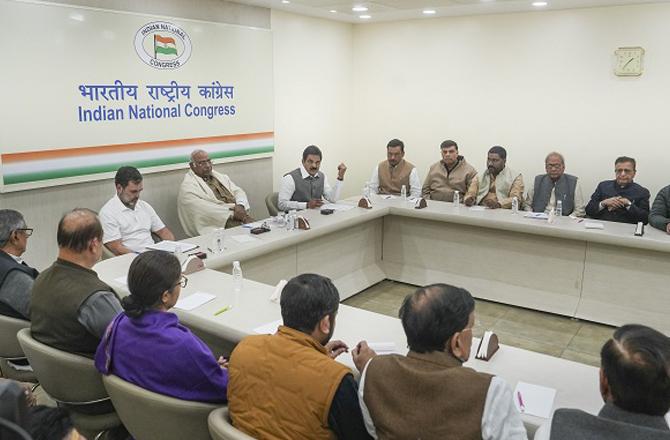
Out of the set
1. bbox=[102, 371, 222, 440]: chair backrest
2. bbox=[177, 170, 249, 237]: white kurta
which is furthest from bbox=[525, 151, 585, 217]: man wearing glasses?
bbox=[102, 371, 222, 440]: chair backrest

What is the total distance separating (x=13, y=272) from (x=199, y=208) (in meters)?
2.49

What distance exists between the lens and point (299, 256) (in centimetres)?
462

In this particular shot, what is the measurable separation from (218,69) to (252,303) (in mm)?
3563

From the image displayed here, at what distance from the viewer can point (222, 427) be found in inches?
68.1

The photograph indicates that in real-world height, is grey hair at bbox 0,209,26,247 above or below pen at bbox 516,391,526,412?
above

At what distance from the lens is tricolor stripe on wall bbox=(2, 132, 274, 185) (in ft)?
14.2

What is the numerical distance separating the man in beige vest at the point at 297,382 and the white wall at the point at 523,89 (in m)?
5.33

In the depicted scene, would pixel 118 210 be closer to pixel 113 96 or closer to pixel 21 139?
pixel 21 139

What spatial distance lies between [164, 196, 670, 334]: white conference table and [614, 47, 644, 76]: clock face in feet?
7.19

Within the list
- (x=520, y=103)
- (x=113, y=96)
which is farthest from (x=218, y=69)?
(x=520, y=103)

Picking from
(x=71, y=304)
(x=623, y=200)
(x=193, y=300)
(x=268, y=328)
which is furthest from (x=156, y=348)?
(x=623, y=200)

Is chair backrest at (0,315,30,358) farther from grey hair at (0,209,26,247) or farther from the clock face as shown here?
the clock face

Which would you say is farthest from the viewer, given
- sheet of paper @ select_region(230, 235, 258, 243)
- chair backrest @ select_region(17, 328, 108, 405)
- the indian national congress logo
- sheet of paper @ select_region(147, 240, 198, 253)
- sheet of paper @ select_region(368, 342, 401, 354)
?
the indian national congress logo

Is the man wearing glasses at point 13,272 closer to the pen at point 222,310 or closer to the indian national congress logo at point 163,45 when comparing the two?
the pen at point 222,310
